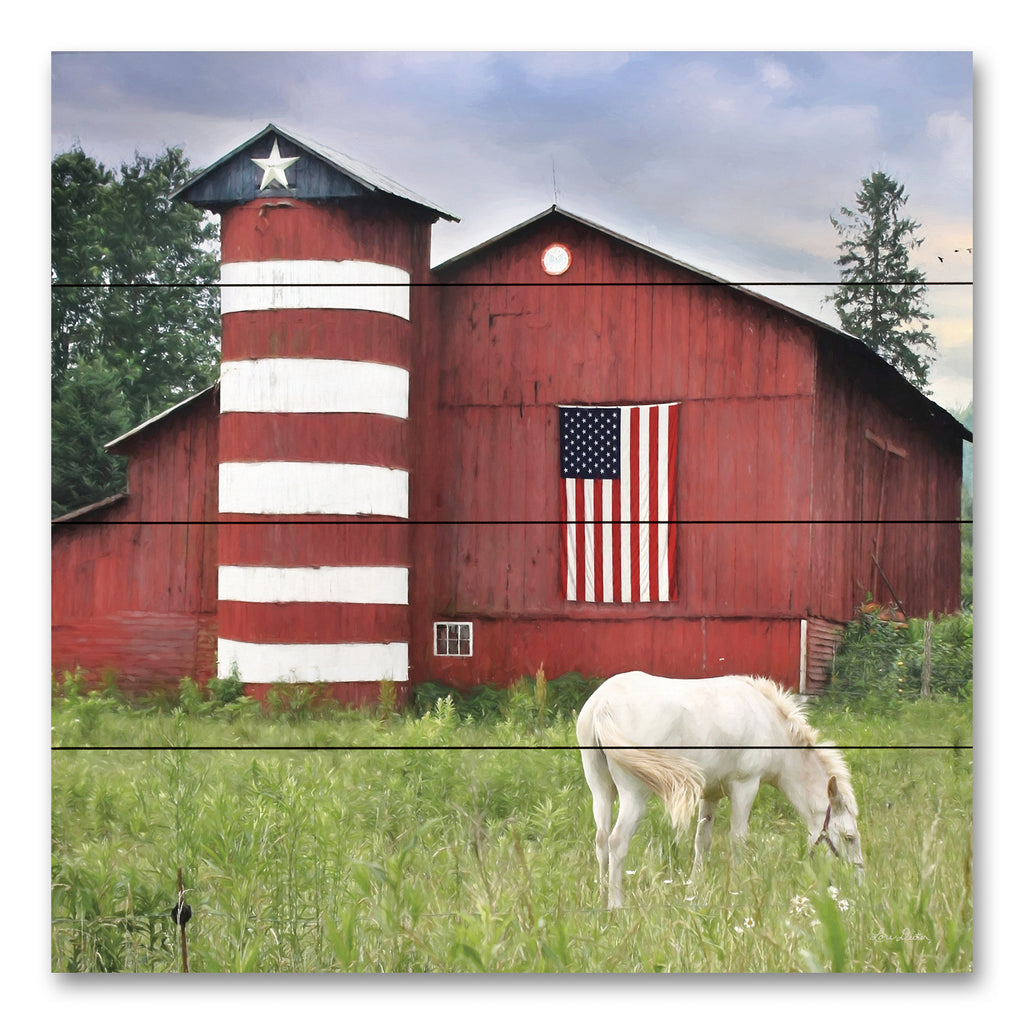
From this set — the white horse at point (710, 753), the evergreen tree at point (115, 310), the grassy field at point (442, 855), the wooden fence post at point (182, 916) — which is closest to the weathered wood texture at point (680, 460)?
the white horse at point (710, 753)

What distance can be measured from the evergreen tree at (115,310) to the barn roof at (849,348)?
3.55 feet

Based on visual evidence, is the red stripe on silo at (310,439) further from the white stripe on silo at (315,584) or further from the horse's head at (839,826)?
the horse's head at (839,826)

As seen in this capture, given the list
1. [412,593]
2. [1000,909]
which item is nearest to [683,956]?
[1000,909]

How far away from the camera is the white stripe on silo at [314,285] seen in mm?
4551

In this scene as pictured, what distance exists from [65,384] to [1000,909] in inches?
155

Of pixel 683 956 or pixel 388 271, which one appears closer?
pixel 683 956

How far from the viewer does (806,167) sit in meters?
4.52

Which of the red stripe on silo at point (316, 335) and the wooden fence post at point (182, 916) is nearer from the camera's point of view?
the wooden fence post at point (182, 916)

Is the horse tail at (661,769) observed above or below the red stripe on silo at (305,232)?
below

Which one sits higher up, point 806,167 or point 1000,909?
point 806,167

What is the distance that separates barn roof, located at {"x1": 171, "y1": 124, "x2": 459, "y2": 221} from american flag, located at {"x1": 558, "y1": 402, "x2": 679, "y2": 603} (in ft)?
3.22

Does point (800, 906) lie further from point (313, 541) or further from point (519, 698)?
point (313, 541)

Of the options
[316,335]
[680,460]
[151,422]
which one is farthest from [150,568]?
[680,460]

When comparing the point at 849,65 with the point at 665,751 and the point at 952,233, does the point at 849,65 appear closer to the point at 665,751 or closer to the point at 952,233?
the point at 952,233
